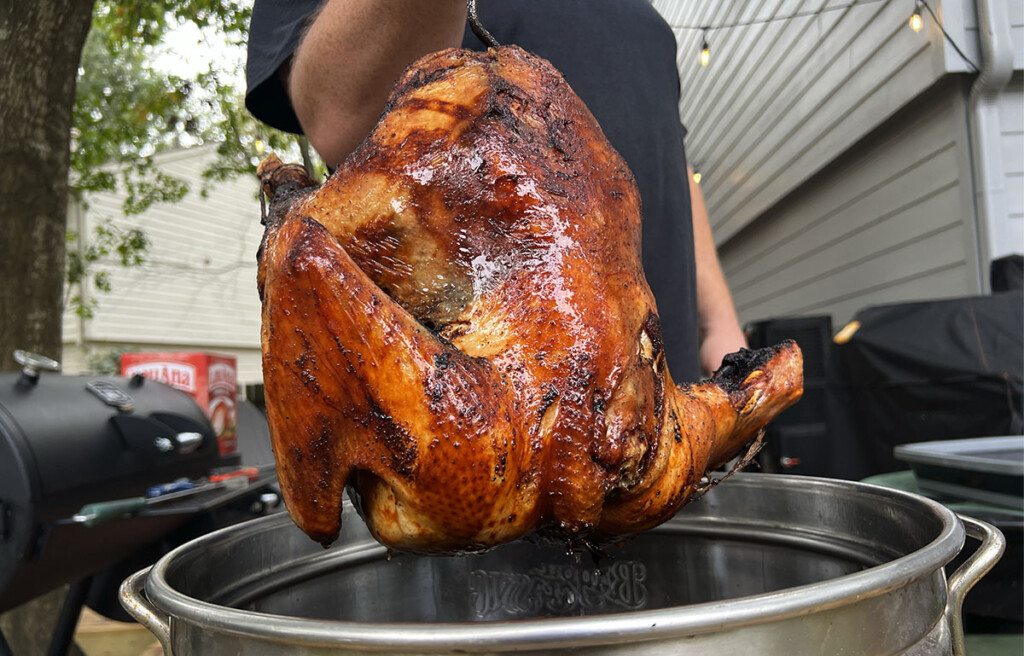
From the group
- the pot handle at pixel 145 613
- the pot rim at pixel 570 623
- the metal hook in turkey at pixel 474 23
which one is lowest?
the pot handle at pixel 145 613

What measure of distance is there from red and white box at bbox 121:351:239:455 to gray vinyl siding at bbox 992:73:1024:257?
395cm

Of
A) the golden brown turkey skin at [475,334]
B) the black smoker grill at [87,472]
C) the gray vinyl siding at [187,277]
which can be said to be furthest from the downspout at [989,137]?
the gray vinyl siding at [187,277]

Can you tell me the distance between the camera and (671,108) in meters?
1.84

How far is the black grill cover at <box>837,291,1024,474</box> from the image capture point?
10.4 feet

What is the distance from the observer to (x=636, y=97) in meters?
1.73

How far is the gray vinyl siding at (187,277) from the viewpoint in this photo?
1178 centimetres

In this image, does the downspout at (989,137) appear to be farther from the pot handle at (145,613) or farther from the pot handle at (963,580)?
the pot handle at (145,613)

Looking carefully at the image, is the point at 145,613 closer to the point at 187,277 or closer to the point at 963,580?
the point at 963,580

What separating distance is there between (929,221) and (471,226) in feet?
15.0

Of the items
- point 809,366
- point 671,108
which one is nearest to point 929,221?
point 809,366

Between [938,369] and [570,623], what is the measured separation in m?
3.41

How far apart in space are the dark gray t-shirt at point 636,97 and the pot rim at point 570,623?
42.6 inches

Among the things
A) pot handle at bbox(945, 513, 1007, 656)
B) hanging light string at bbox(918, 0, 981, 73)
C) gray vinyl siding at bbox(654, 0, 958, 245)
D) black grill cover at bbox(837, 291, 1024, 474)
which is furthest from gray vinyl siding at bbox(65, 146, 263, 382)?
pot handle at bbox(945, 513, 1007, 656)

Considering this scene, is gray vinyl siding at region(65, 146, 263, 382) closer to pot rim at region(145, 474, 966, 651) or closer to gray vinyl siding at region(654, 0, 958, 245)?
gray vinyl siding at region(654, 0, 958, 245)
